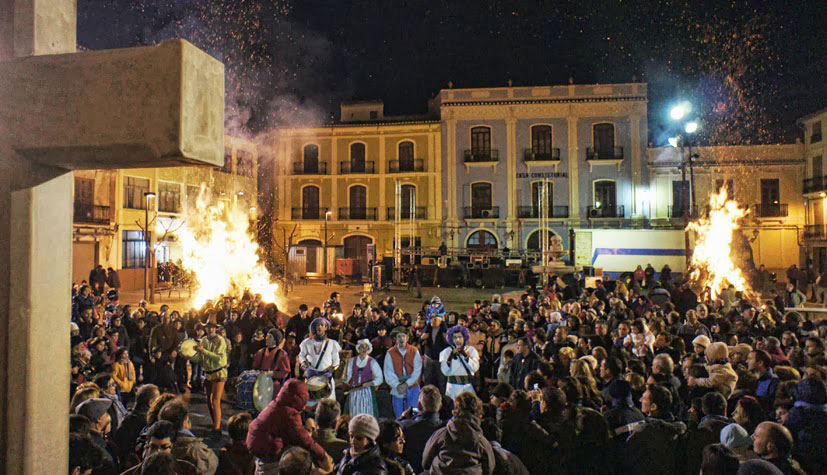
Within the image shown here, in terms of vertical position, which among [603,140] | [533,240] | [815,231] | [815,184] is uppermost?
[603,140]

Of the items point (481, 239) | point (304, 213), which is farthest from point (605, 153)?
point (304, 213)

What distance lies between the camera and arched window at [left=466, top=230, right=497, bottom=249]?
34.2 m

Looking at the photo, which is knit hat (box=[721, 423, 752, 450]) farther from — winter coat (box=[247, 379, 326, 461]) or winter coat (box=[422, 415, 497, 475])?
winter coat (box=[247, 379, 326, 461])

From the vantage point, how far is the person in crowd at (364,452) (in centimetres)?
333

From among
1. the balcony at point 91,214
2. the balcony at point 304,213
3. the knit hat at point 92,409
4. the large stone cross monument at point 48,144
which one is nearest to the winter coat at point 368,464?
the large stone cross monument at point 48,144

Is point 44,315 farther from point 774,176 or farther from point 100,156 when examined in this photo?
point 774,176

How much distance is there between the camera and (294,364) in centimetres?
852

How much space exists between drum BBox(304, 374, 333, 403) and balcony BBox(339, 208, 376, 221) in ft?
98.8

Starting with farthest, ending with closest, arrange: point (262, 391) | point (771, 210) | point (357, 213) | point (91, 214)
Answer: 1. point (357, 213)
2. point (771, 210)
3. point (91, 214)
4. point (262, 391)

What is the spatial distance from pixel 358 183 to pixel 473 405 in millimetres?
33638

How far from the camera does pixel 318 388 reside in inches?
245

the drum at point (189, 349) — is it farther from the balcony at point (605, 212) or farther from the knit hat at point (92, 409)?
the balcony at point (605, 212)

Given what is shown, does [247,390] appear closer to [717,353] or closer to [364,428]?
[364,428]

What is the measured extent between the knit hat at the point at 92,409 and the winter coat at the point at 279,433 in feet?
3.96
